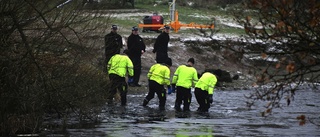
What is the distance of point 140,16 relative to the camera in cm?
5000

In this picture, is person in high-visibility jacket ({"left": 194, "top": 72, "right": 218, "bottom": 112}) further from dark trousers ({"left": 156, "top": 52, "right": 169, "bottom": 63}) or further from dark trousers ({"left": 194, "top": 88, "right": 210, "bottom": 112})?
dark trousers ({"left": 156, "top": 52, "right": 169, "bottom": 63})

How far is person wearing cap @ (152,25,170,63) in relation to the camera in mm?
31422

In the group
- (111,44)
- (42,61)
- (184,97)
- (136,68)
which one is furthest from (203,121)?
(136,68)

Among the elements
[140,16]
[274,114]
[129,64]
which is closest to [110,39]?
[129,64]

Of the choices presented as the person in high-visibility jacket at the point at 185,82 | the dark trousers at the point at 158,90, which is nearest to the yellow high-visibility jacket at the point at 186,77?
the person in high-visibility jacket at the point at 185,82

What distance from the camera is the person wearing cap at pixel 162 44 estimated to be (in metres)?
31.4

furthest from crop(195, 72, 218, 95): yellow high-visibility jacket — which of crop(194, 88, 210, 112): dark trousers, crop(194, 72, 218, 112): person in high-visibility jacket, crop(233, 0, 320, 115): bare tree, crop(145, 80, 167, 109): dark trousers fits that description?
crop(233, 0, 320, 115): bare tree

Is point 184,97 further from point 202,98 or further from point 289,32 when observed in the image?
point 289,32

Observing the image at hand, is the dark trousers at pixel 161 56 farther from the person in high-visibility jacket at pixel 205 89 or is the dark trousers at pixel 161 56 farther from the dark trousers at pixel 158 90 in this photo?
the person in high-visibility jacket at pixel 205 89

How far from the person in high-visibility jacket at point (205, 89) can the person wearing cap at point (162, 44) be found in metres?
6.11

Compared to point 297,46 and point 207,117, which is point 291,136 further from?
point 297,46

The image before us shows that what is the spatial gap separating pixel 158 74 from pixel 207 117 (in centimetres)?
212

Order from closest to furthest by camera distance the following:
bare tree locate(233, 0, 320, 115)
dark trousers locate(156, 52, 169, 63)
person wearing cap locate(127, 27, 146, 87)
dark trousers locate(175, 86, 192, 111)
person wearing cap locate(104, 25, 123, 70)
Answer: bare tree locate(233, 0, 320, 115) → person wearing cap locate(104, 25, 123, 70) → dark trousers locate(175, 86, 192, 111) → person wearing cap locate(127, 27, 146, 87) → dark trousers locate(156, 52, 169, 63)

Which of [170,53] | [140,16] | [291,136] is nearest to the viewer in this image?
[291,136]
